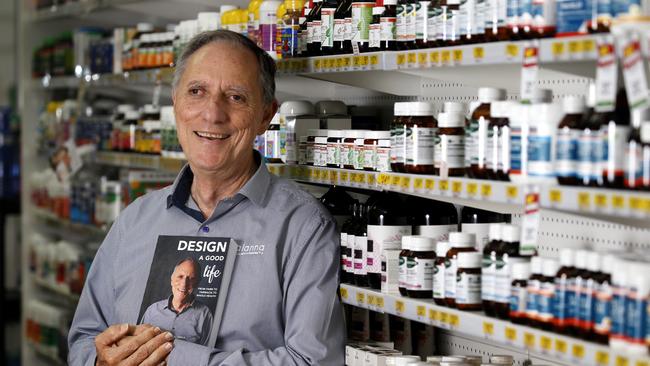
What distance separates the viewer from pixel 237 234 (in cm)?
317

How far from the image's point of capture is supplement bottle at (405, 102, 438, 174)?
2816 millimetres


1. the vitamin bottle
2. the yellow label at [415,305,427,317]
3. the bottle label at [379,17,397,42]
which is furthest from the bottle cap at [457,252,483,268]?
the bottle label at [379,17,397,42]

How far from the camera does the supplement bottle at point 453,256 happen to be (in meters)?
2.67

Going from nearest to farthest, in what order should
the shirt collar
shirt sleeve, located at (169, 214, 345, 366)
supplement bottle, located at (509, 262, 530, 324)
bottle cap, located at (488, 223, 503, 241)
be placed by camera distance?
supplement bottle, located at (509, 262, 530, 324)
bottle cap, located at (488, 223, 503, 241)
shirt sleeve, located at (169, 214, 345, 366)
the shirt collar

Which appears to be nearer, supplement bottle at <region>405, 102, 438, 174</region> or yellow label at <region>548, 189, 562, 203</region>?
yellow label at <region>548, 189, 562, 203</region>

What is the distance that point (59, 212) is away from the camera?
6.28m

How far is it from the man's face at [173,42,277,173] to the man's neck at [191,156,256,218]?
0.10ft

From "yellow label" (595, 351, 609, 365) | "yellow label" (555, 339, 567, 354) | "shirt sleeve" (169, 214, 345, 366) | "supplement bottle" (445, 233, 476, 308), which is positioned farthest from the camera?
"shirt sleeve" (169, 214, 345, 366)

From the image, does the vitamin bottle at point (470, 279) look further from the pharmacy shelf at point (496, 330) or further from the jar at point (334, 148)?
the jar at point (334, 148)

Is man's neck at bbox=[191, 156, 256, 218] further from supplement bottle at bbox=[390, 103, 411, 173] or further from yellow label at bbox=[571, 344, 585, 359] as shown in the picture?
yellow label at bbox=[571, 344, 585, 359]

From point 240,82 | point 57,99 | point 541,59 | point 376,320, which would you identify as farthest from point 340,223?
point 57,99

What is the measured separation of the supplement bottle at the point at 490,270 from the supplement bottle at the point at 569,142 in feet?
0.92

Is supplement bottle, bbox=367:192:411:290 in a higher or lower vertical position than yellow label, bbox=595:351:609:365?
higher

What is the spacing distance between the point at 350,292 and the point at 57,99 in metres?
4.30
